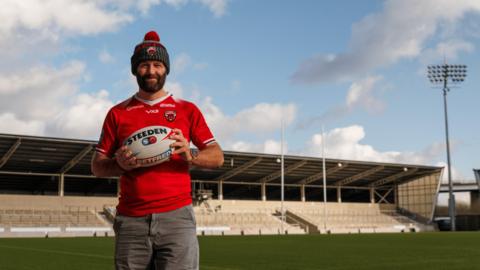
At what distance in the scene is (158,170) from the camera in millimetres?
3686

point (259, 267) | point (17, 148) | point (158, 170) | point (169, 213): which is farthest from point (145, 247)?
point (17, 148)

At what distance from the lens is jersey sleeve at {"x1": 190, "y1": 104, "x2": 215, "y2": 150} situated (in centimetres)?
391

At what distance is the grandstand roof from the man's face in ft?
163

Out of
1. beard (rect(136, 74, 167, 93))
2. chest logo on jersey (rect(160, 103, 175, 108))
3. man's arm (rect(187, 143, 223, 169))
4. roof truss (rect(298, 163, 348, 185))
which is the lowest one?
man's arm (rect(187, 143, 223, 169))

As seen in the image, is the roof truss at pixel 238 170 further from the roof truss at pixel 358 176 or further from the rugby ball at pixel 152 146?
the rugby ball at pixel 152 146

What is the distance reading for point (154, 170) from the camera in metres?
3.68

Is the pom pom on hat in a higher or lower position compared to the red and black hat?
higher

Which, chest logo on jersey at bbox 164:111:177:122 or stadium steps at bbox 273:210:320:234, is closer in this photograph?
chest logo on jersey at bbox 164:111:177:122

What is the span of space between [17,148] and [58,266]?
40.6m

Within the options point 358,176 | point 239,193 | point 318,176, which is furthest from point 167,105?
point 239,193

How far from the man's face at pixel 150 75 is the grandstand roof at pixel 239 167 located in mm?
49834

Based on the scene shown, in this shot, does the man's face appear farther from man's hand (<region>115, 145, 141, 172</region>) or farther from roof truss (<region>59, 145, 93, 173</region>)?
roof truss (<region>59, 145, 93, 173</region>)

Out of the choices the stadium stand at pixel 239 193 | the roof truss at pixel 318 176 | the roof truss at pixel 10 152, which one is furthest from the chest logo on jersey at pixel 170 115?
the roof truss at pixel 318 176

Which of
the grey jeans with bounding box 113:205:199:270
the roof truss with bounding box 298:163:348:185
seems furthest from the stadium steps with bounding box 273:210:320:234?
the grey jeans with bounding box 113:205:199:270
